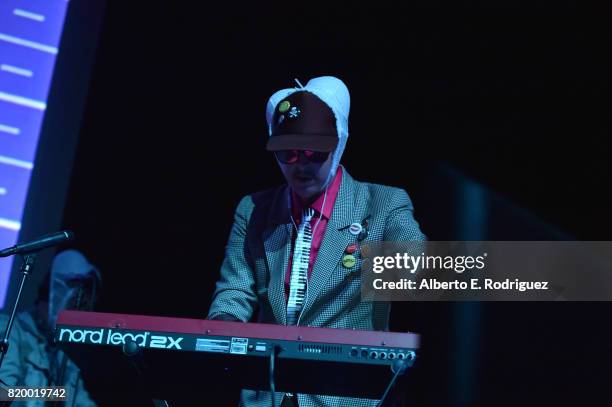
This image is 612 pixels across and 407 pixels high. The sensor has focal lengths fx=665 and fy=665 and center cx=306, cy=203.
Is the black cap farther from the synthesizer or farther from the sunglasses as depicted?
the synthesizer

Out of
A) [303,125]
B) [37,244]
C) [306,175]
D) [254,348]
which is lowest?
[254,348]

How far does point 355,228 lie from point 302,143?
0.33 m

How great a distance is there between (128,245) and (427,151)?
2042mm

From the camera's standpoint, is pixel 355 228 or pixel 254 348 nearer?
pixel 254 348

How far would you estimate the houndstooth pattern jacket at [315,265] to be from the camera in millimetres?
2072

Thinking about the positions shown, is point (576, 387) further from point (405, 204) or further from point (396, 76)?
point (396, 76)

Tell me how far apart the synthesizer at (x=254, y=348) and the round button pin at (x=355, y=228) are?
58cm

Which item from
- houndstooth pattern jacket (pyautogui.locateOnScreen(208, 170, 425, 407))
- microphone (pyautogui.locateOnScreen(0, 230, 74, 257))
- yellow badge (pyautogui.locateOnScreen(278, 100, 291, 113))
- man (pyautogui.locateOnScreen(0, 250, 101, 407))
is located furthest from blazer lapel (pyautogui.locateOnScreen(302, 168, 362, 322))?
man (pyautogui.locateOnScreen(0, 250, 101, 407))

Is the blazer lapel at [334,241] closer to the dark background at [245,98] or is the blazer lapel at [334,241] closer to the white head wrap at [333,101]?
the white head wrap at [333,101]

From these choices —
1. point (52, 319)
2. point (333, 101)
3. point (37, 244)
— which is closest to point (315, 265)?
point (333, 101)

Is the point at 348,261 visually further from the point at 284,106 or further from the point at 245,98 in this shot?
the point at 245,98

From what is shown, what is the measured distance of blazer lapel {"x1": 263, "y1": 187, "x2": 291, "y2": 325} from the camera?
210cm

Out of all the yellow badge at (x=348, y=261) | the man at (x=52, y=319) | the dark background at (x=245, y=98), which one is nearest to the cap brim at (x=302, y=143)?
the yellow badge at (x=348, y=261)

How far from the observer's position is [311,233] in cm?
225
